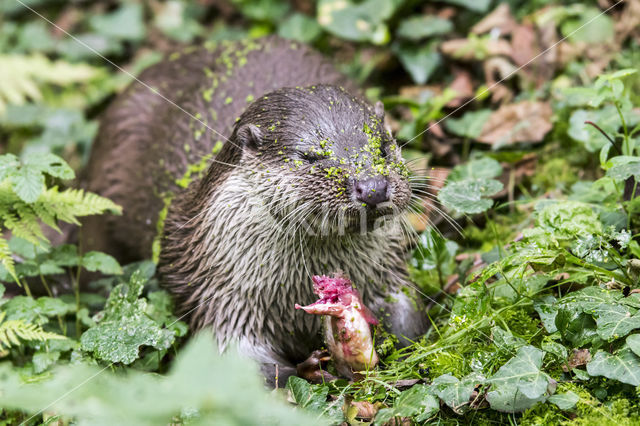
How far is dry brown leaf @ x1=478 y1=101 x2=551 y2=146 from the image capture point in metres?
4.69

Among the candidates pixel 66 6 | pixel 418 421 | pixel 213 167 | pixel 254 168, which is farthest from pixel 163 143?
pixel 66 6

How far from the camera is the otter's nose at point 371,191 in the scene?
273 centimetres

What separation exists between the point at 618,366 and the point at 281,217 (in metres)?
1.44

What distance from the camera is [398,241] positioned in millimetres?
3520

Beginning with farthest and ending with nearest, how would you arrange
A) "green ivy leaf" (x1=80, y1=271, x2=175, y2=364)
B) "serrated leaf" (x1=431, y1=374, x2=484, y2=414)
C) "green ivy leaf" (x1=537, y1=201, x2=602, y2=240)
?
"green ivy leaf" (x1=537, y1=201, x2=602, y2=240)
"green ivy leaf" (x1=80, y1=271, x2=175, y2=364)
"serrated leaf" (x1=431, y1=374, x2=484, y2=414)

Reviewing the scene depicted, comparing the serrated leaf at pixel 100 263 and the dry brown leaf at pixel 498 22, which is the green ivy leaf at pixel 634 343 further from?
the dry brown leaf at pixel 498 22

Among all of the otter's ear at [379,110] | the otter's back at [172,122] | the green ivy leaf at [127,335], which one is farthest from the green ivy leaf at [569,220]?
the green ivy leaf at [127,335]

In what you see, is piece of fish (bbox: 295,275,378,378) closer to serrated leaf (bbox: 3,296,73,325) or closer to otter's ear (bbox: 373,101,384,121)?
otter's ear (bbox: 373,101,384,121)

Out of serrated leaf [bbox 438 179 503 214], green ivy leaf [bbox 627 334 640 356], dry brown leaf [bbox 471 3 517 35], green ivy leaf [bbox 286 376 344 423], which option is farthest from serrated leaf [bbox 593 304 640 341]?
dry brown leaf [bbox 471 3 517 35]

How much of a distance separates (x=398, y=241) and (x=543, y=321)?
89cm

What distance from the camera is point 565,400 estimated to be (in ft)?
8.19

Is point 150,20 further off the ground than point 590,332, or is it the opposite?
point 150,20

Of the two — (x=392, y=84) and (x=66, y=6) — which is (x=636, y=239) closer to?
(x=392, y=84)

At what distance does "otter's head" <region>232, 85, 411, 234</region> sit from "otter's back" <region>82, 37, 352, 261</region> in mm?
793
